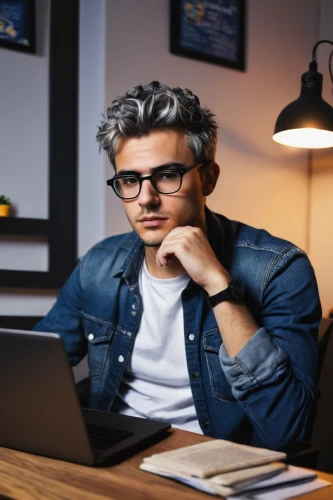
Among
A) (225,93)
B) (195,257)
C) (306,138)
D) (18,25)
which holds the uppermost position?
(18,25)

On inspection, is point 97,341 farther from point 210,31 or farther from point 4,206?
point 210,31

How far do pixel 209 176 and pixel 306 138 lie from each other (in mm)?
1167

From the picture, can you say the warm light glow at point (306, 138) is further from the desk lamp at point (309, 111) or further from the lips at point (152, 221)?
the lips at point (152, 221)

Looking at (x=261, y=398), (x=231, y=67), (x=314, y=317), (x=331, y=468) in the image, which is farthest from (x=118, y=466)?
(x=231, y=67)

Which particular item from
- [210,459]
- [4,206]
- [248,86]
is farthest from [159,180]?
[248,86]

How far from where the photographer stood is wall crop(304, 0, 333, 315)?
10.1ft

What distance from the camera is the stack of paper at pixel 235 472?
0.79 m

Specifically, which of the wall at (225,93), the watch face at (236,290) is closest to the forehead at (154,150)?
the watch face at (236,290)

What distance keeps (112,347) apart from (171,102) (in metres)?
0.65

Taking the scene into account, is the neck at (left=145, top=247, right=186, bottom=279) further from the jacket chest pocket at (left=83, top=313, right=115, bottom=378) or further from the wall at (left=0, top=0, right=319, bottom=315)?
the wall at (left=0, top=0, right=319, bottom=315)

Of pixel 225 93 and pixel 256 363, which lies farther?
pixel 225 93

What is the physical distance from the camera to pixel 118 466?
35.6 inches

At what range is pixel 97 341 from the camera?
162 cm

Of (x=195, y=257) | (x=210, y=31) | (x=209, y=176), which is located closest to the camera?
(x=195, y=257)
